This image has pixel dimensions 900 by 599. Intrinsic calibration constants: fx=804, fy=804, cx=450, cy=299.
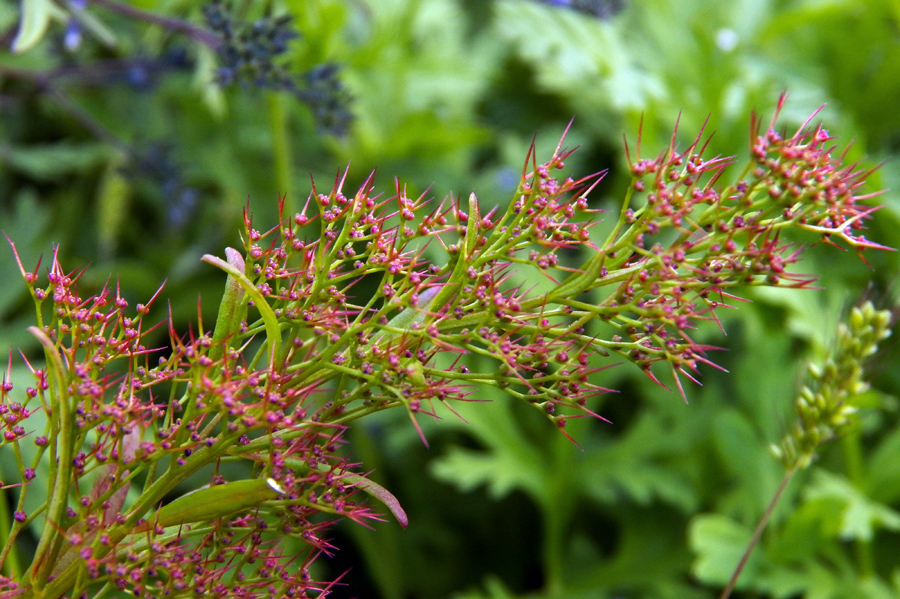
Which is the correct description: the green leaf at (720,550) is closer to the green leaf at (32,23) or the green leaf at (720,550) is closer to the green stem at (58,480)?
the green stem at (58,480)

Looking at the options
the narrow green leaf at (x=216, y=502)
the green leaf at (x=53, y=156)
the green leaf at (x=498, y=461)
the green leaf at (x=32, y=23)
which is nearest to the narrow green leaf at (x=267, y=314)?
the narrow green leaf at (x=216, y=502)

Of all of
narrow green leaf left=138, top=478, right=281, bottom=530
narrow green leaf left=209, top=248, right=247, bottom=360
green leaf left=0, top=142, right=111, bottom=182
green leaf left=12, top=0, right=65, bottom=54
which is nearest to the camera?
narrow green leaf left=138, top=478, right=281, bottom=530

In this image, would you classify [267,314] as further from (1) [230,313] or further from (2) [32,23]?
(2) [32,23]

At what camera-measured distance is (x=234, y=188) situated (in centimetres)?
283

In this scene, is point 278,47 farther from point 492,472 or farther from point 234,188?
point 492,472

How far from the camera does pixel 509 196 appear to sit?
3084 millimetres

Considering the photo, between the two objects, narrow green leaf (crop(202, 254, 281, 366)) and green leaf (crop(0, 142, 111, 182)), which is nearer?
narrow green leaf (crop(202, 254, 281, 366))

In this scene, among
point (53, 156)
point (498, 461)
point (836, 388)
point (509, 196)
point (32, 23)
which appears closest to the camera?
point (836, 388)

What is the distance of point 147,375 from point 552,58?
2844 millimetres

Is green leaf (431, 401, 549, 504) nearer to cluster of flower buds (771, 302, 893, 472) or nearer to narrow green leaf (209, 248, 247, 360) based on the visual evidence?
cluster of flower buds (771, 302, 893, 472)

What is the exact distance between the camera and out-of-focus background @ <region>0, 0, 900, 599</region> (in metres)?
2.43

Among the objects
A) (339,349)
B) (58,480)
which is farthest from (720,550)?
(58,480)

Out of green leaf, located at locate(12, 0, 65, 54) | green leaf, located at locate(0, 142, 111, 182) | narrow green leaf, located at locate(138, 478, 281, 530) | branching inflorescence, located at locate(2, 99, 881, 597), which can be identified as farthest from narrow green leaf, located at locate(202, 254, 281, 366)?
green leaf, located at locate(0, 142, 111, 182)

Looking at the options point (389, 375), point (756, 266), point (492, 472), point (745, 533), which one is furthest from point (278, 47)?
point (745, 533)
